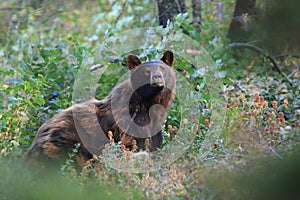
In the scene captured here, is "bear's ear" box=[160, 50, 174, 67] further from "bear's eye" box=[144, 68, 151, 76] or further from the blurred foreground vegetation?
the blurred foreground vegetation

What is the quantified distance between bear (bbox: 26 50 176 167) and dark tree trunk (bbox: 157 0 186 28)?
2.36 meters

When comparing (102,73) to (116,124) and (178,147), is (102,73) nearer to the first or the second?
(116,124)

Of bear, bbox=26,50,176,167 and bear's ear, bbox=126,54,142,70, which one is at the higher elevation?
bear's ear, bbox=126,54,142,70

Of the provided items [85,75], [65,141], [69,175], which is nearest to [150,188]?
[69,175]

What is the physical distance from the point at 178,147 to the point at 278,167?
3032mm

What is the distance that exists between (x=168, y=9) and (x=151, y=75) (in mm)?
2844

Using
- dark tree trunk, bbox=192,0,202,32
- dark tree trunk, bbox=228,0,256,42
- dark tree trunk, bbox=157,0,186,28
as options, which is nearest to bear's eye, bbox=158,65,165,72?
dark tree trunk, bbox=228,0,256,42

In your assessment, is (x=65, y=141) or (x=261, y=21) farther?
(x=65, y=141)

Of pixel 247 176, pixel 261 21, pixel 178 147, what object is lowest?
pixel 178 147

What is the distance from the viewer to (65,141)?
6.31 m

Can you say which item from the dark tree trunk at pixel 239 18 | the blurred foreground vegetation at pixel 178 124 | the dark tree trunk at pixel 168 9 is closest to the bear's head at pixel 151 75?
the blurred foreground vegetation at pixel 178 124

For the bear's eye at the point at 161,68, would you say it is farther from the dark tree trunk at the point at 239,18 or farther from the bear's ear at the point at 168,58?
the dark tree trunk at the point at 239,18

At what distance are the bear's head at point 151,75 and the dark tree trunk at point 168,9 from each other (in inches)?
91.2

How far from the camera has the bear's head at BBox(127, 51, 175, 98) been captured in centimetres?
658
